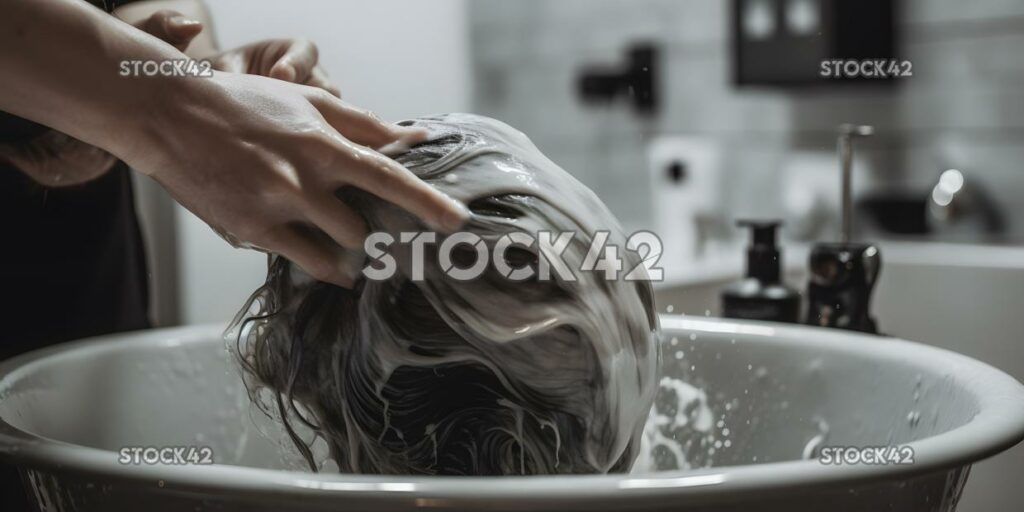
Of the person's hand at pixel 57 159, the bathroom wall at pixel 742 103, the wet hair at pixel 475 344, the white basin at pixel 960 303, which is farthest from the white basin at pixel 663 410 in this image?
the bathroom wall at pixel 742 103

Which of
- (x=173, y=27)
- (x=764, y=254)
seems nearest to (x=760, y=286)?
(x=764, y=254)

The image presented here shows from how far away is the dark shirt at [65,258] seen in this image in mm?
783

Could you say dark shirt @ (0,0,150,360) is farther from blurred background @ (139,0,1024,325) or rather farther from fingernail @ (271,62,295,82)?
fingernail @ (271,62,295,82)

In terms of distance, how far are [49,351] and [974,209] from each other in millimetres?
1090

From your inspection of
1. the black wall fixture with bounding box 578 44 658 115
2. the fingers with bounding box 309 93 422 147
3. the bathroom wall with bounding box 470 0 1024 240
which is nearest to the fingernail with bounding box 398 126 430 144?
the fingers with bounding box 309 93 422 147

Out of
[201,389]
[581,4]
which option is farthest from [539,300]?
[581,4]

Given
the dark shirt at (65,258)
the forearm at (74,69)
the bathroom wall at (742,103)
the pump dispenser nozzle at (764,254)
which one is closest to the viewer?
the forearm at (74,69)

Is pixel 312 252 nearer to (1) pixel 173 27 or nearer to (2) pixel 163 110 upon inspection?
(2) pixel 163 110

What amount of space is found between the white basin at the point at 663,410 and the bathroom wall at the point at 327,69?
0.55ft

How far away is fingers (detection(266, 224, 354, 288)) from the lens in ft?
1.51

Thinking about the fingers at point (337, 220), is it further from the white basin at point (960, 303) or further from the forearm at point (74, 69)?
the white basin at point (960, 303)

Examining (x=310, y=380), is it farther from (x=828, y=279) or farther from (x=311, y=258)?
(x=828, y=279)

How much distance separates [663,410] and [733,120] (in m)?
0.93

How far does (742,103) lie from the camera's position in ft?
5.00
